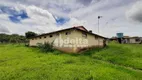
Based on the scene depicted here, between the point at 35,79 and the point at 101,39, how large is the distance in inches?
884

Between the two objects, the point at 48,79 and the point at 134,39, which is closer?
the point at 48,79

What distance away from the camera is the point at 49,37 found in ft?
87.6

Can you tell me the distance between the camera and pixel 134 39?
49219 millimetres

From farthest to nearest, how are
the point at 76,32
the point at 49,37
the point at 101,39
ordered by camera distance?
the point at 101,39 < the point at 49,37 < the point at 76,32

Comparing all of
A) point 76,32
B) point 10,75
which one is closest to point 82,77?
Answer: point 10,75

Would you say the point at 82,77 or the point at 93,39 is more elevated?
the point at 93,39

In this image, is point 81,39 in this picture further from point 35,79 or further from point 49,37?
point 35,79

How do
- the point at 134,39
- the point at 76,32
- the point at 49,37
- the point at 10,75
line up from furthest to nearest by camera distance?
the point at 134,39 → the point at 49,37 → the point at 76,32 → the point at 10,75

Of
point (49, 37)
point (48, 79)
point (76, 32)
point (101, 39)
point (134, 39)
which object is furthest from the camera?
point (134, 39)

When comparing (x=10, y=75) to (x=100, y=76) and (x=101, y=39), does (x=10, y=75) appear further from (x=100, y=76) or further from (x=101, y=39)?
(x=101, y=39)

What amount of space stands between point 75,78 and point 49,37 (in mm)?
17987

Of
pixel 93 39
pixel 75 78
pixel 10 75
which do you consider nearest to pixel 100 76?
pixel 75 78

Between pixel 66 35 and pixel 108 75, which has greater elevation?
pixel 66 35

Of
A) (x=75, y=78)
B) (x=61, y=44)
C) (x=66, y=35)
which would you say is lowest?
(x=75, y=78)
